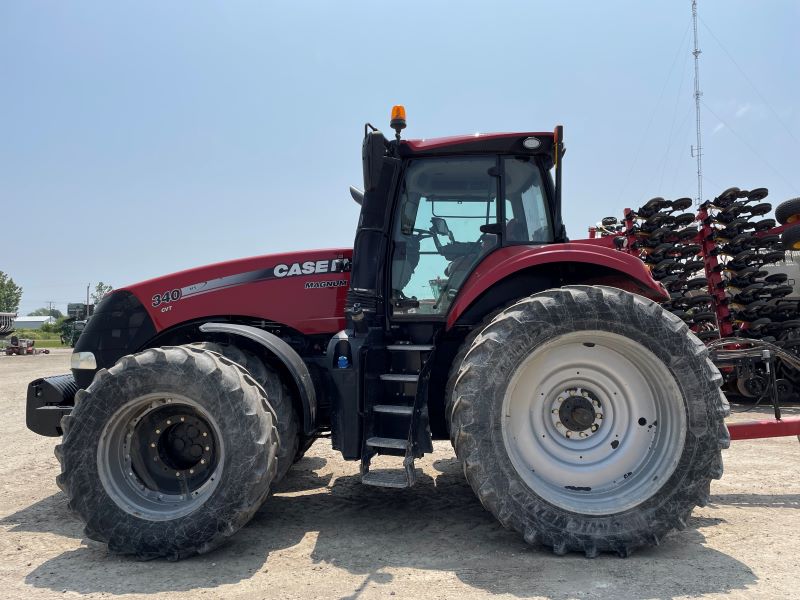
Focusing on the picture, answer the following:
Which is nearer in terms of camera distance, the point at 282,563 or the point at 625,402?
the point at 282,563

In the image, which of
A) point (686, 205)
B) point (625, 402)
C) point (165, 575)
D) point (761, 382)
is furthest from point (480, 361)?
point (761, 382)

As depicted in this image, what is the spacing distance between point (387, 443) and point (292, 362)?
817 millimetres

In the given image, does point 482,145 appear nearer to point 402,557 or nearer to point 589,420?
point 589,420

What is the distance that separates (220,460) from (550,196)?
2.87 metres

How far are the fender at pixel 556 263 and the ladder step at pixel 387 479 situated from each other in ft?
3.35

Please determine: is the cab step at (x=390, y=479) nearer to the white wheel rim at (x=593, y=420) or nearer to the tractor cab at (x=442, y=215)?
the white wheel rim at (x=593, y=420)

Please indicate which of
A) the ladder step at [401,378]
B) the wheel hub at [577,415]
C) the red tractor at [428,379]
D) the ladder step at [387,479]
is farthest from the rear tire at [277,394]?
the wheel hub at [577,415]

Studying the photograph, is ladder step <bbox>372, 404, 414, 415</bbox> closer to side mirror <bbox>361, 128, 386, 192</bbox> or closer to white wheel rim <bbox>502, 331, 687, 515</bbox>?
white wheel rim <bbox>502, 331, 687, 515</bbox>

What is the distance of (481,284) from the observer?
11.2 feet

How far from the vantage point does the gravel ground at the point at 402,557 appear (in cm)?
264

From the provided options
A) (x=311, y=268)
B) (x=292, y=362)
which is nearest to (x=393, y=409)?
(x=292, y=362)

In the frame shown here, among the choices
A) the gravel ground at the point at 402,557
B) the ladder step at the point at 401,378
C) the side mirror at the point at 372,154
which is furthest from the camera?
the side mirror at the point at 372,154

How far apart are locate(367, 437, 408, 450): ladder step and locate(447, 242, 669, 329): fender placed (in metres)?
0.84

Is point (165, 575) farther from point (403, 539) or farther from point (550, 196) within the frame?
point (550, 196)
